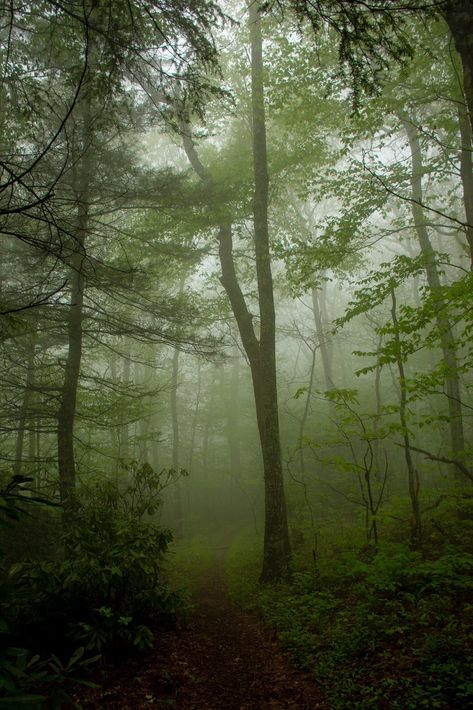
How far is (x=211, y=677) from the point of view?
5.02 m

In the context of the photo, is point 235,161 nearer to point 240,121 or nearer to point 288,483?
point 240,121

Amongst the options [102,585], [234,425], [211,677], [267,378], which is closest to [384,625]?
[211,677]

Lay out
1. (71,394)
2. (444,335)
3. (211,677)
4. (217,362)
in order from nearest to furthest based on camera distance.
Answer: (211,677) → (71,394) → (444,335) → (217,362)

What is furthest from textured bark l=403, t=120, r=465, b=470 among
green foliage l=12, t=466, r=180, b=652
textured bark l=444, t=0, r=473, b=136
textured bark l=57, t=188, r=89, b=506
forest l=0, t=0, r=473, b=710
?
textured bark l=57, t=188, r=89, b=506

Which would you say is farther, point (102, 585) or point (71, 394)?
point (71, 394)

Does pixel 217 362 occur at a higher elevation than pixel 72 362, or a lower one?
higher

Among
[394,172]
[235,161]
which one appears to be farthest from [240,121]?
[394,172]

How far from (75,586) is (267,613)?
343cm

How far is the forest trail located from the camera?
434 cm

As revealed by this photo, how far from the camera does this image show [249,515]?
22906 mm

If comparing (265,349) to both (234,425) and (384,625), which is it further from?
(234,425)

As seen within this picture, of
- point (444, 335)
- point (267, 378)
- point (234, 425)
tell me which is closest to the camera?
point (267, 378)

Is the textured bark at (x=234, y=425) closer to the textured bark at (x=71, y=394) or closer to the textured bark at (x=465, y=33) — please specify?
the textured bark at (x=71, y=394)

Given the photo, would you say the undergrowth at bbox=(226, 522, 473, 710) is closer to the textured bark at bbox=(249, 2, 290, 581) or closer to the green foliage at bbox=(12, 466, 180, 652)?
the textured bark at bbox=(249, 2, 290, 581)
